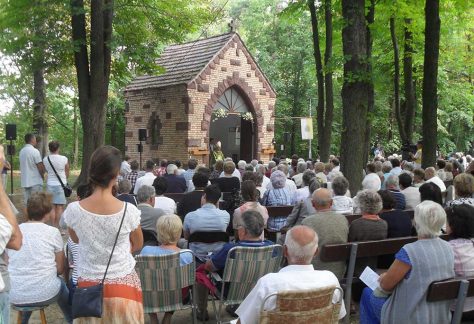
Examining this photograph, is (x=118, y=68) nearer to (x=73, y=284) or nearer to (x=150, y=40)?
(x=150, y=40)

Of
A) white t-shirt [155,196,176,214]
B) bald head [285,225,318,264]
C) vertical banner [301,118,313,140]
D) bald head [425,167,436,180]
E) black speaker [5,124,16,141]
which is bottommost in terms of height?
white t-shirt [155,196,176,214]

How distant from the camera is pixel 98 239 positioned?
322cm

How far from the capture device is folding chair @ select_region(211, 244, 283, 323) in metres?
4.51

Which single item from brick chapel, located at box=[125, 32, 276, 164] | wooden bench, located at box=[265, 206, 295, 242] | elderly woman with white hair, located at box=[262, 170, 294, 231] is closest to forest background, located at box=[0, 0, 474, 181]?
brick chapel, located at box=[125, 32, 276, 164]

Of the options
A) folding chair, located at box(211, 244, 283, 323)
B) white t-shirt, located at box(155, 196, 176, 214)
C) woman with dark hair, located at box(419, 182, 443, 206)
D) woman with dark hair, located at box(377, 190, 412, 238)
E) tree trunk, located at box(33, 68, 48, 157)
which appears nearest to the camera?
folding chair, located at box(211, 244, 283, 323)

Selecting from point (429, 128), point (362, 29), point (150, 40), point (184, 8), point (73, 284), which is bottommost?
point (73, 284)

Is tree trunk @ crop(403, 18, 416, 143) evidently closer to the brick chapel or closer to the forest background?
the forest background

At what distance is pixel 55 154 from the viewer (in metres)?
9.95

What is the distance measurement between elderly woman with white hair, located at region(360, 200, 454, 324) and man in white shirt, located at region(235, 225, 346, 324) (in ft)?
2.26

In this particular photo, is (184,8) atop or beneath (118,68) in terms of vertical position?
atop

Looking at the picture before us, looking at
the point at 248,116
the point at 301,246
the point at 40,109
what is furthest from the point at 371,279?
the point at 248,116

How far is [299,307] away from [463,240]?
1.94 m

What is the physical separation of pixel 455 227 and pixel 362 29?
539cm

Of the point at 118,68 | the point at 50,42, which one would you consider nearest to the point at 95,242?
the point at 50,42
